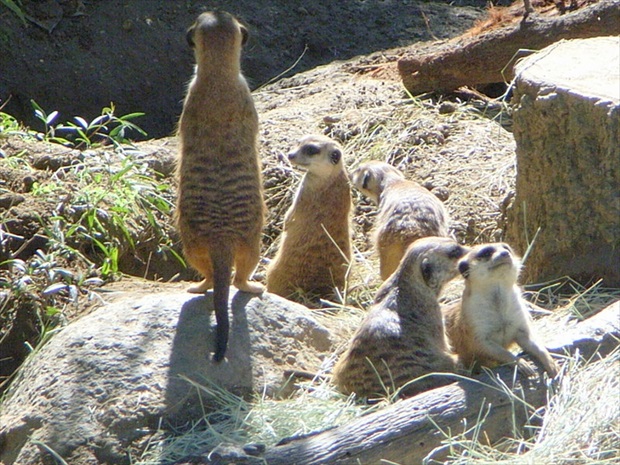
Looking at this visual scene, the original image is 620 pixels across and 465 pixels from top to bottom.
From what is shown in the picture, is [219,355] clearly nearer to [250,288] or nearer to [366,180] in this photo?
[250,288]

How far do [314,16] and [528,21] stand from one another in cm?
305

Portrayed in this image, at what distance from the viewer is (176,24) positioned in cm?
834

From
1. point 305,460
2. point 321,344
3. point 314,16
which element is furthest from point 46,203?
point 314,16

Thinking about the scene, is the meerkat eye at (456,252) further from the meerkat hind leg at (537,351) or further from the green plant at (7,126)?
the green plant at (7,126)

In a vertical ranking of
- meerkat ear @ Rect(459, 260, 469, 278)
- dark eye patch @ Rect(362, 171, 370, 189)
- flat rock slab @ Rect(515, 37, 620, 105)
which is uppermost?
flat rock slab @ Rect(515, 37, 620, 105)

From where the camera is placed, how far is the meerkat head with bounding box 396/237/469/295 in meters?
3.76

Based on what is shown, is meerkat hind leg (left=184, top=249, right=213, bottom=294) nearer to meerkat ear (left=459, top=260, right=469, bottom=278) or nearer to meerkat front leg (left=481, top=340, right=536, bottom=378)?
meerkat ear (left=459, top=260, right=469, bottom=278)

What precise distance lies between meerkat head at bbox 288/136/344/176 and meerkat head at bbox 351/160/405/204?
16 cm

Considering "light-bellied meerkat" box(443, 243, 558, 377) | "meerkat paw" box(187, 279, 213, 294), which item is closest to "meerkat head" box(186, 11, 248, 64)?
"meerkat paw" box(187, 279, 213, 294)

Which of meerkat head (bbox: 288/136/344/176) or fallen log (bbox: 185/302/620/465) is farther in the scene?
meerkat head (bbox: 288/136/344/176)

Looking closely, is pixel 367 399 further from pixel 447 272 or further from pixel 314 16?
pixel 314 16

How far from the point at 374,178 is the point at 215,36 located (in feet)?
4.09

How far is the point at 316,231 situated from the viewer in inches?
207

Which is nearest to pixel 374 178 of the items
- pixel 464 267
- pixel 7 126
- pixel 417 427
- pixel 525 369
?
pixel 464 267
